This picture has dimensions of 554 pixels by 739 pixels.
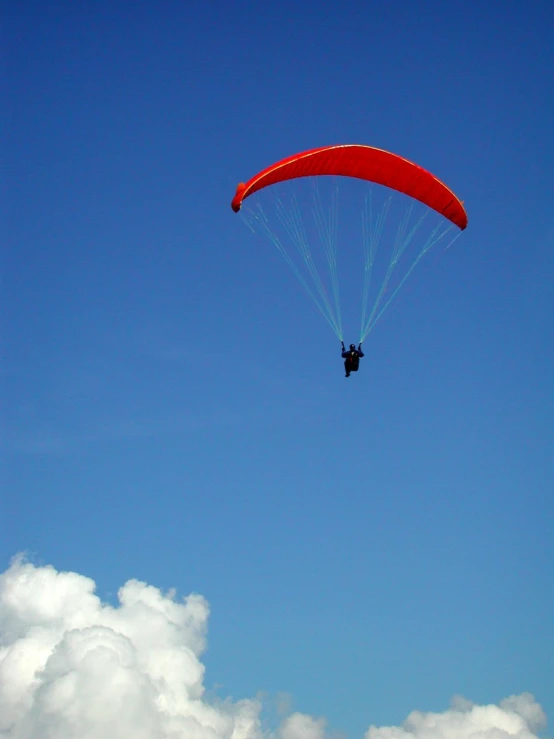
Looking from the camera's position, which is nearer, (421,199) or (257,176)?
(257,176)

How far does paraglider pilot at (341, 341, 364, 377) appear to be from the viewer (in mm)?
36344

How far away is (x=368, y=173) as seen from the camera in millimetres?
36875

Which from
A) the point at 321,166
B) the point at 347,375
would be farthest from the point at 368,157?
the point at 347,375

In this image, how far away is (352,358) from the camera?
36312 mm

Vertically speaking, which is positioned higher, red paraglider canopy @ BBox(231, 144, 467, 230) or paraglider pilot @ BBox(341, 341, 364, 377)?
red paraglider canopy @ BBox(231, 144, 467, 230)

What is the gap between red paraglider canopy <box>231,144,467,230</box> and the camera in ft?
114

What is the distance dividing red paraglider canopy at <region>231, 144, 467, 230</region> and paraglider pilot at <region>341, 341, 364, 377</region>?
6572 mm

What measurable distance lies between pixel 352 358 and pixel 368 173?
723 centimetres

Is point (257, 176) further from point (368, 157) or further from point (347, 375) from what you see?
point (347, 375)

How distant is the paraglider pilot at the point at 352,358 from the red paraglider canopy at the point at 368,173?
6.57m

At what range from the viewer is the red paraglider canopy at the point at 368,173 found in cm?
3462

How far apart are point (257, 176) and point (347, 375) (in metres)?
8.24

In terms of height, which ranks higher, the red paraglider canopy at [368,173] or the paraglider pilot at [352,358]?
the red paraglider canopy at [368,173]

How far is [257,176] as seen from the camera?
34344 mm
